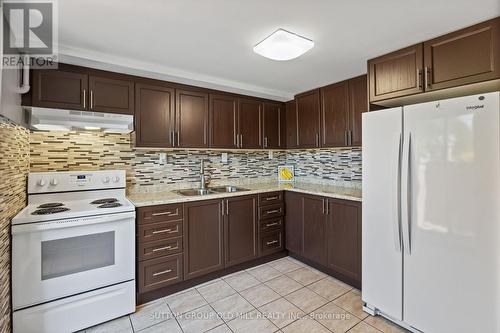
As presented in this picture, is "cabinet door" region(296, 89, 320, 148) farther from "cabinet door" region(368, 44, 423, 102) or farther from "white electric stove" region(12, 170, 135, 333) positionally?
"white electric stove" region(12, 170, 135, 333)

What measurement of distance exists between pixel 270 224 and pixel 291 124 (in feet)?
4.70

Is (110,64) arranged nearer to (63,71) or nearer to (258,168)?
(63,71)

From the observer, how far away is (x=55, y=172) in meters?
2.22

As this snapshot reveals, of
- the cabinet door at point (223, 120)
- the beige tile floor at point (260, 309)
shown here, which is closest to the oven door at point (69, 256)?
the beige tile floor at point (260, 309)

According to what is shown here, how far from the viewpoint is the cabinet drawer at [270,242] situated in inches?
117

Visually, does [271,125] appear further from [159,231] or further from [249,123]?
[159,231]

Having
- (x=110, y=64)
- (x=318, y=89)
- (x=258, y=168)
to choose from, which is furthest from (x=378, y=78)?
(x=110, y=64)

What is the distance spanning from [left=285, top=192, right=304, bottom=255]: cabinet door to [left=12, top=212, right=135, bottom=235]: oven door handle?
1805 millimetres

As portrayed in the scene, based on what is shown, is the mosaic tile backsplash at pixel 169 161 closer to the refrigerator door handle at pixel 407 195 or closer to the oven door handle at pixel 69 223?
the oven door handle at pixel 69 223

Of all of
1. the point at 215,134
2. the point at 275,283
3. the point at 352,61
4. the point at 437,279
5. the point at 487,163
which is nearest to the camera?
the point at 487,163

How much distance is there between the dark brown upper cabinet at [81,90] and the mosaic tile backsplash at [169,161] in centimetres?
36

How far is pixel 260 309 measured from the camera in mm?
2113

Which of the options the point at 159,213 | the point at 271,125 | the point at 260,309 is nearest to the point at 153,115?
the point at 159,213

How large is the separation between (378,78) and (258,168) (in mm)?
2023
